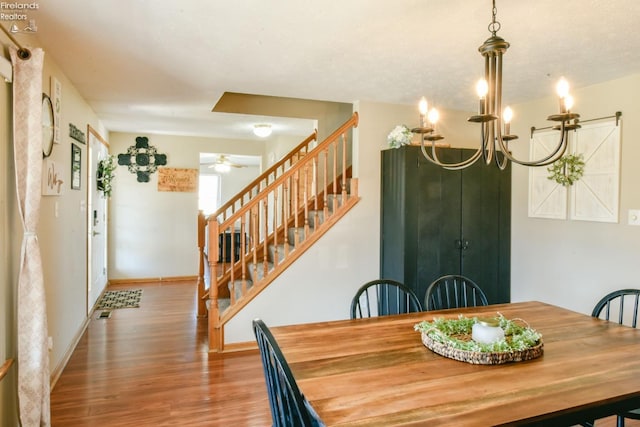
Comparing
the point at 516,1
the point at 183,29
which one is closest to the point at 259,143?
the point at 183,29

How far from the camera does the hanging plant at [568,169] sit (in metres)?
3.71

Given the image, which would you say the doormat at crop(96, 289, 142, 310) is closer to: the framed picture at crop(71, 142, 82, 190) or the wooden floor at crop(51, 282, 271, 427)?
the wooden floor at crop(51, 282, 271, 427)

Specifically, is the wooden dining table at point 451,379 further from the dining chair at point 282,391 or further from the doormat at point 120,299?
the doormat at point 120,299

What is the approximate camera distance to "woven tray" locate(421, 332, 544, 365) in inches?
66.6

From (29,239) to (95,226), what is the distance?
10.8ft

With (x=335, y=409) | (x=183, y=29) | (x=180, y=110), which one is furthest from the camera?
(x=180, y=110)

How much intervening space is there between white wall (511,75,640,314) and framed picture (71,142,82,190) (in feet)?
14.7

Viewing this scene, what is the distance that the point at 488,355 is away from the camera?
169 centimetres

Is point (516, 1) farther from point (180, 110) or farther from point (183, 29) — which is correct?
point (180, 110)

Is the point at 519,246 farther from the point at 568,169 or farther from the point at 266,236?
the point at 266,236

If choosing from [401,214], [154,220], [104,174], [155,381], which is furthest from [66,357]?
[154,220]

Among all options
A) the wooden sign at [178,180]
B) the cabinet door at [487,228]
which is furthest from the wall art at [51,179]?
the wooden sign at [178,180]

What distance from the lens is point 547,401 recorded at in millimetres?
1373

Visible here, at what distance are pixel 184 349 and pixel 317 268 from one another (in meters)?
1.47
